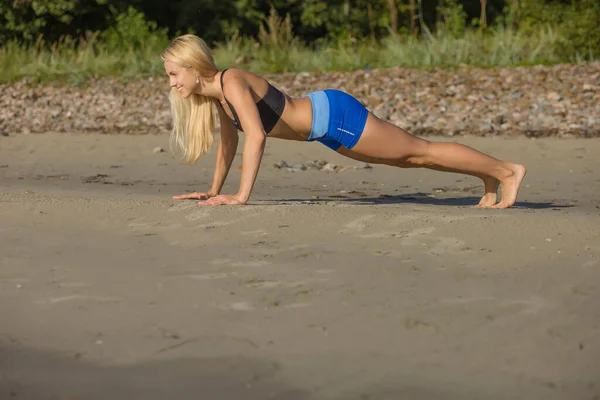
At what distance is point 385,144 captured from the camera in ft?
19.8

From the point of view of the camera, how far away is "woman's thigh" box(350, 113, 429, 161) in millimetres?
6012

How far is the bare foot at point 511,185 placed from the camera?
20.6 feet

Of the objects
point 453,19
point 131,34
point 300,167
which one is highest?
point 453,19

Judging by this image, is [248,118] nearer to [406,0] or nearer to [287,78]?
[287,78]

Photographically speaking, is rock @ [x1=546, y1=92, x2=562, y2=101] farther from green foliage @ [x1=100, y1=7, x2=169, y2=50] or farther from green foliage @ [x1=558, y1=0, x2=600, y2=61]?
green foliage @ [x1=100, y1=7, x2=169, y2=50]

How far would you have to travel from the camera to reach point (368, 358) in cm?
339

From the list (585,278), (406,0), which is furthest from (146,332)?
(406,0)

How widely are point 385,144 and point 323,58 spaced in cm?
834

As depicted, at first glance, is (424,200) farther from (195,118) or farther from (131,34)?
(131,34)

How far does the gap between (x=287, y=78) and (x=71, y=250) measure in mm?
8666

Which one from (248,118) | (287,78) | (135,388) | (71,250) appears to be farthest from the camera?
(287,78)

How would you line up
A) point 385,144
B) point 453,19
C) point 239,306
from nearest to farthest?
point 239,306, point 385,144, point 453,19

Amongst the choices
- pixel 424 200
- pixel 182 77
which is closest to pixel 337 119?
pixel 182 77

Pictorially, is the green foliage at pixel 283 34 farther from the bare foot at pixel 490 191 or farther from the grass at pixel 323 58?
the bare foot at pixel 490 191
